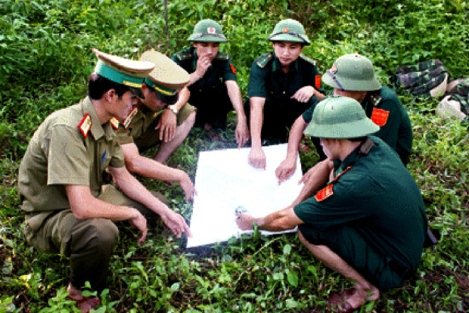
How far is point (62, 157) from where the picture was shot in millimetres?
2254

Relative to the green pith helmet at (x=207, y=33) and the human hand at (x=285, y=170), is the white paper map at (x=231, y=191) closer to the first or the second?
the human hand at (x=285, y=170)

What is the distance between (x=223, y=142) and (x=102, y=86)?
5.86 ft

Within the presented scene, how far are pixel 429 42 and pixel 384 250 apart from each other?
328cm

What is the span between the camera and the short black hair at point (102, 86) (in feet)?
7.68

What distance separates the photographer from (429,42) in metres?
4.99

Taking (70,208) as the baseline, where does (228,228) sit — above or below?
below

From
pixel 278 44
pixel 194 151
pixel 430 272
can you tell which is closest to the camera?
pixel 430 272

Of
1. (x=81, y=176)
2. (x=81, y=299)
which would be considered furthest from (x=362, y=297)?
(x=81, y=176)

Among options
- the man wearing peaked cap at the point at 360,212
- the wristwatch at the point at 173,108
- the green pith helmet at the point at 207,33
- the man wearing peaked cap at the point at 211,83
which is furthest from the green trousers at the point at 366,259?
the green pith helmet at the point at 207,33

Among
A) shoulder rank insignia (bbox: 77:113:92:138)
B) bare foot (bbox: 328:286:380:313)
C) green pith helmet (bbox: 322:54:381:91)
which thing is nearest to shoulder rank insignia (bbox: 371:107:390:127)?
green pith helmet (bbox: 322:54:381:91)

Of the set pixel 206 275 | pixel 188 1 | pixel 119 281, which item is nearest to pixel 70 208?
pixel 119 281

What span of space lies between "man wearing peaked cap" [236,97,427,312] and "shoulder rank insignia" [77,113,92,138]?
3.55ft

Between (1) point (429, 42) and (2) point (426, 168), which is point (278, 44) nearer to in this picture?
(2) point (426, 168)

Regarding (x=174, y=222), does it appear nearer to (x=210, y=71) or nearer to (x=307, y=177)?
(x=307, y=177)
